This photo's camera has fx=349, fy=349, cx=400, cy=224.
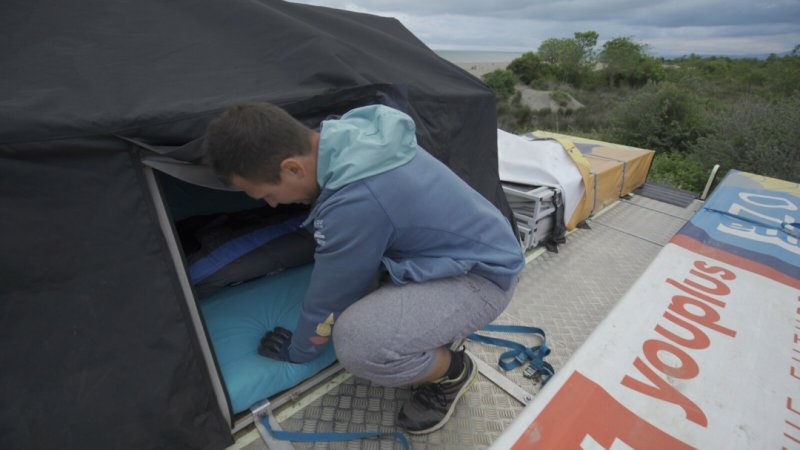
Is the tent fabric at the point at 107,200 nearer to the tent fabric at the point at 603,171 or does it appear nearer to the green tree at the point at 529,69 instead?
the tent fabric at the point at 603,171

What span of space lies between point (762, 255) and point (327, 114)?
322 cm

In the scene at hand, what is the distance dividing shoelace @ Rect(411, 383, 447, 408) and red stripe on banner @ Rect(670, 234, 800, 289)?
2.27 meters

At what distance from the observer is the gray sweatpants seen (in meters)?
1.30

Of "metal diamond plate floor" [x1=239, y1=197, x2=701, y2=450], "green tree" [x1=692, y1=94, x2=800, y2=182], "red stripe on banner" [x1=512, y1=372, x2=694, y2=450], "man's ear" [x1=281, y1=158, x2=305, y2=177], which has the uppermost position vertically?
"man's ear" [x1=281, y1=158, x2=305, y2=177]

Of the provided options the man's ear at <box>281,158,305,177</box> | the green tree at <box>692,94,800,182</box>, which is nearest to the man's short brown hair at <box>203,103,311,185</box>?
the man's ear at <box>281,158,305,177</box>

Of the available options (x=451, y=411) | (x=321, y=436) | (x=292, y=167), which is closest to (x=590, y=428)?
(x=451, y=411)

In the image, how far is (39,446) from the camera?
1.12 meters

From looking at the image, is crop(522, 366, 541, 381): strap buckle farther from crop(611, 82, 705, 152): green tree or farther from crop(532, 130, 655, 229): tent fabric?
crop(611, 82, 705, 152): green tree

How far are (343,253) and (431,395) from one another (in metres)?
0.87

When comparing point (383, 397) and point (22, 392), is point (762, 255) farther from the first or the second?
point (22, 392)

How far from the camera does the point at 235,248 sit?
80.8 inches

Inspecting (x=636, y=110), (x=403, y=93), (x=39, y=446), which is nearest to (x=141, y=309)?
(x=39, y=446)

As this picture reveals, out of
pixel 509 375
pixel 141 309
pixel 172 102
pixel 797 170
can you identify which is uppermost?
pixel 172 102

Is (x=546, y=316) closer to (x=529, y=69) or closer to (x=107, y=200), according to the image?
(x=107, y=200)
